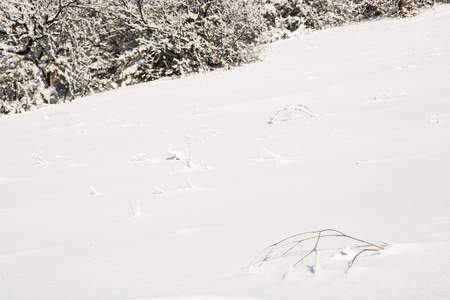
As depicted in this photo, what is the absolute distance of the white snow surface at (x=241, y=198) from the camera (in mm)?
897

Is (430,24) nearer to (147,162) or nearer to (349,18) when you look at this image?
(349,18)

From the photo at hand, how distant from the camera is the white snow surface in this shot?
0.90 metres

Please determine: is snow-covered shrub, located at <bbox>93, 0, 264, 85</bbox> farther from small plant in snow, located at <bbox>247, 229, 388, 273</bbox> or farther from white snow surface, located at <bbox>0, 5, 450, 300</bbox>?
small plant in snow, located at <bbox>247, 229, 388, 273</bbox>

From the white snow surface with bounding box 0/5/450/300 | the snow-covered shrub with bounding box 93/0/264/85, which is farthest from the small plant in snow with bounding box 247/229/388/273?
the snow-covered shrub with bounding box 93/0/264/85

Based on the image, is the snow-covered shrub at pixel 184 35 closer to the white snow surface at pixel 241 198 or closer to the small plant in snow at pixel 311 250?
the white snow surface at pixel 241 198

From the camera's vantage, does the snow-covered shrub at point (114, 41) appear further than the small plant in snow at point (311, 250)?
Yes

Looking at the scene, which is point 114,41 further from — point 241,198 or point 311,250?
point 311,250

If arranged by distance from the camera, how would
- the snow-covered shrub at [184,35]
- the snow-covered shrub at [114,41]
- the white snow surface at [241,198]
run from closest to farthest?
the white snow surface at [241,198] < the snow-covered shrub at [114,41] < the snow-covered shrub at [184,35]

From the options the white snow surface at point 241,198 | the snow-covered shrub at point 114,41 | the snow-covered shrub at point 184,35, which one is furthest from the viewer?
the snow-covered shrub at point 184,35

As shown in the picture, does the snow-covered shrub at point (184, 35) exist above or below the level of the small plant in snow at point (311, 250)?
below

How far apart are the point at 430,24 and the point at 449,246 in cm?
843

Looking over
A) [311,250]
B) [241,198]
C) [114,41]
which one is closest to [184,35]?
[114,41]

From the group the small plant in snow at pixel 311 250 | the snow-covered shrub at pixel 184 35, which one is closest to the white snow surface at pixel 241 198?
the small plant in snow at pixel 311 250

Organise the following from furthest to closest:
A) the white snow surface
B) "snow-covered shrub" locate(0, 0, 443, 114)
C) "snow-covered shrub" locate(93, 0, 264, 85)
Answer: "snow-covered shrub" locate(93, 0, 264, 85)
"snow-covered shrub" locate(0, 0, 443, 114)
the white snow surface
